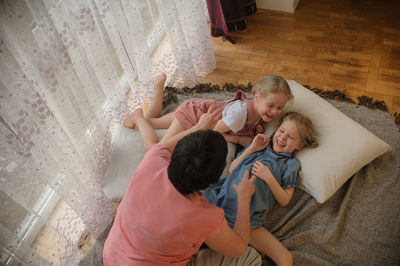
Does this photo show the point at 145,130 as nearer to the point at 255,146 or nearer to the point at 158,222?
the point at 255,146

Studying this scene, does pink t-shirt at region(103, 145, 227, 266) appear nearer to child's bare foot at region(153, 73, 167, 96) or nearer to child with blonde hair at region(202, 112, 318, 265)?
child with blonde hair at region(202, 112, 318, 265)

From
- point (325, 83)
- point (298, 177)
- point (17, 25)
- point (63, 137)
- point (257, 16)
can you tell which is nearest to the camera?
point (17, 25)

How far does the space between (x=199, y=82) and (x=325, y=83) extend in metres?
0.90

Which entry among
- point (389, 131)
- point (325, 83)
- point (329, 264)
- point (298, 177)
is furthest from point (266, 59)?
point (329, 264)

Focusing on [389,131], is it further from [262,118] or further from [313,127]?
[262,118]

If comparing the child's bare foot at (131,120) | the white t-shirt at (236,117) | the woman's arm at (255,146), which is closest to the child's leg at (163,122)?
the child's bare foot at (131,120)

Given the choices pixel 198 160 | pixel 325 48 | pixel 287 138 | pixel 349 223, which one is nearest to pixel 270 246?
pixel 349 223

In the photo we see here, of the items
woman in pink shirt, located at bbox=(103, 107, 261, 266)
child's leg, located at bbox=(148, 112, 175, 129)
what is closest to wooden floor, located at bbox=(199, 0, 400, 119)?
child's leg, located at bbox=(148, 112, 175, 129)

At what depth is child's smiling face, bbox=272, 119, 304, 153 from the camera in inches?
61.6

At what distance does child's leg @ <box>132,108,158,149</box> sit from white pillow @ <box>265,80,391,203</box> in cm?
78

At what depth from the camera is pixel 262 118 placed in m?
1.68

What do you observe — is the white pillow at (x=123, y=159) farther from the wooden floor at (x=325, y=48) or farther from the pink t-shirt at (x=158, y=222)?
the wooden floor at (x=325, y=48)

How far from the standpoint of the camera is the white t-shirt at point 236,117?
5.46 ft

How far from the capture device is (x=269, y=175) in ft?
4.91
